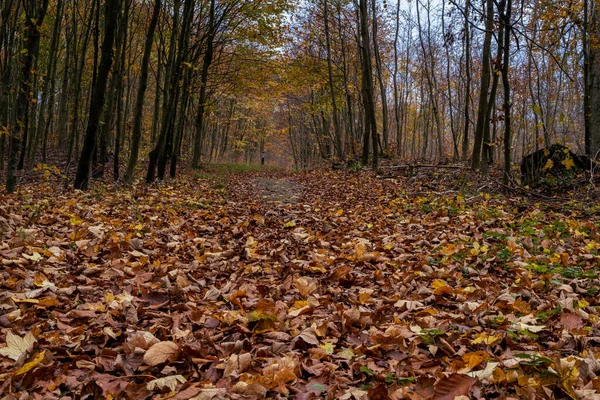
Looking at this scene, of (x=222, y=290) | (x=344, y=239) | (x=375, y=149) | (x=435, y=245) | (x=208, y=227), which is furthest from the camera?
(x=375, y=149)

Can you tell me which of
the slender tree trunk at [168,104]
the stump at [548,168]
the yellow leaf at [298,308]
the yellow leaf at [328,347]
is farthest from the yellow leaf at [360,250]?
the slender tree trunk at [168,104]

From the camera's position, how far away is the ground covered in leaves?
6.15 feet

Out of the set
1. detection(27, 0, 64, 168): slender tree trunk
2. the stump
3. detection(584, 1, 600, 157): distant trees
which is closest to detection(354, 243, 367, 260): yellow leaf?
the stump

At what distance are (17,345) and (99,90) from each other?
619 cm

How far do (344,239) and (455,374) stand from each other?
3246mm

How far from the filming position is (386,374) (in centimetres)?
201

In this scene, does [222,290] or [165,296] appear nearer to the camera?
[165,296]

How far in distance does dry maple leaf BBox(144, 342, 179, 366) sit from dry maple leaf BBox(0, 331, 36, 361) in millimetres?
618

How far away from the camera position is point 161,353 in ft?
6.74

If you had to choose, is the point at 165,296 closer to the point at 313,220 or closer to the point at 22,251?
the point at 22,251

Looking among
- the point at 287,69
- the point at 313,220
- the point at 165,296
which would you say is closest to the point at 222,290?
the point at 165,296

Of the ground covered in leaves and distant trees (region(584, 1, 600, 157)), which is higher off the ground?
distant trees (region(584, 1, 600, 157))

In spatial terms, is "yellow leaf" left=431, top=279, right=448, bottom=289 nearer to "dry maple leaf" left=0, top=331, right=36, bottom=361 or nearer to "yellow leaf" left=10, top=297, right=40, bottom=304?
"dry maple leaf" left=0, top=331, right=36, bottom=361

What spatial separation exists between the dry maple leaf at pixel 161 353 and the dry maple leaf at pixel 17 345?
618mm
